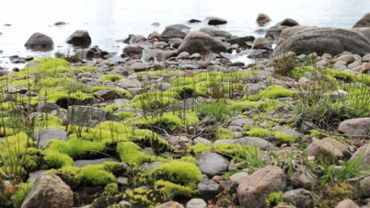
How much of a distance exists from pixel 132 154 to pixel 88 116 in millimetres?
1322

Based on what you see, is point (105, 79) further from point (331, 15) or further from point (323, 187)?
point (331, 15)

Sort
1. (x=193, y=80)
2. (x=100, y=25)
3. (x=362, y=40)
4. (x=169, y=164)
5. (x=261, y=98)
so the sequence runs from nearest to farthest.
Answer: (x=169, y=164)
(x=261, y=98)
(x=193, y=80)
(x=362, y=40)
(x=100, y=25)

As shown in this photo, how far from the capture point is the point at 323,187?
12.9 feet

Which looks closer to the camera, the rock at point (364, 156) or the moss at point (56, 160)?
the rock at point (364, 156)

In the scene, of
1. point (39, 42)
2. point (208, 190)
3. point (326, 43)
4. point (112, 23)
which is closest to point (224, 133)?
point (208, 190)

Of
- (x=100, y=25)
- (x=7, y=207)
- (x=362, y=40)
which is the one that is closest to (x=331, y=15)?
(x=100, y=25)

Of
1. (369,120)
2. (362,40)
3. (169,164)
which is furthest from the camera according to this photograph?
(362,40)

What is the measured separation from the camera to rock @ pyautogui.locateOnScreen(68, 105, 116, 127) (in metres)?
5.69

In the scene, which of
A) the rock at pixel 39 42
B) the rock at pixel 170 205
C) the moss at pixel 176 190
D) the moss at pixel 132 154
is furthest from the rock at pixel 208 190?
the rock at pixel 39 42

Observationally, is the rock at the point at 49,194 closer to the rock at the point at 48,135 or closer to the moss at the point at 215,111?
the rock at the point at 48,135

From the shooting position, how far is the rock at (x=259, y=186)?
381 centimetres

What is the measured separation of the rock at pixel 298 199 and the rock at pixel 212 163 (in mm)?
829

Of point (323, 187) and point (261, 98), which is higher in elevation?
point (323, 187)

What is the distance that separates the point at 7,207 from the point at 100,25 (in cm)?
2843
